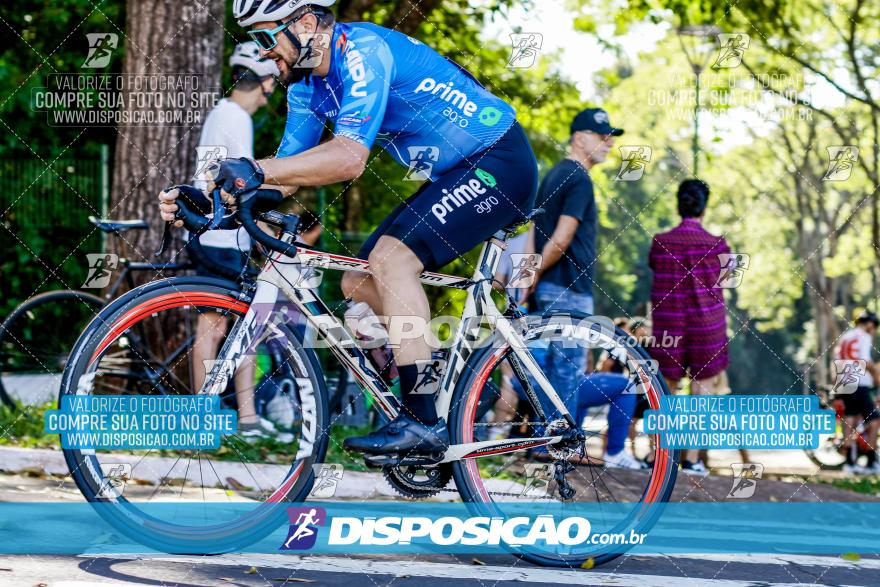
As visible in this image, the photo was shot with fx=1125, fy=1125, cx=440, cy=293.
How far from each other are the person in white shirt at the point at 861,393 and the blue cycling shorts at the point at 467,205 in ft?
30.6

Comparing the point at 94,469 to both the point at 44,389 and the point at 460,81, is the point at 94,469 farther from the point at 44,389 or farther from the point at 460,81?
the point at 44,389

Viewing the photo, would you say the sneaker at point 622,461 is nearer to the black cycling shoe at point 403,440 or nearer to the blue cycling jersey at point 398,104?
the black cycling shoe at point 403,440

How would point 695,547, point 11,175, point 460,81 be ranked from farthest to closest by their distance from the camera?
point 11,175 → point 695,547 → point 460,81

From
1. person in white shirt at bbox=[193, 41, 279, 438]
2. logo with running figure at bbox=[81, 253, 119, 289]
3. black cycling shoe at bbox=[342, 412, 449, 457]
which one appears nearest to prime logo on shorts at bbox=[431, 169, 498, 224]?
black cycling shoe at bbox=[342, 412, 449, 457]

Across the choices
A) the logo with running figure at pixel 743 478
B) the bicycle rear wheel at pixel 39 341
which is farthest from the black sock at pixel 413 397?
the bicycle rear wheel at pixel 39 341

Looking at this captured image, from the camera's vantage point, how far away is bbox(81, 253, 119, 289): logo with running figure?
6.68 metres

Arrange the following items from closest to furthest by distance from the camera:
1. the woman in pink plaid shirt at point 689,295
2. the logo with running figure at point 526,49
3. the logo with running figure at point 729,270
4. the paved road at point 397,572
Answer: the paved road at point 397,572 → the logo with running figure at point 526,49 → the logo with running figure at point 729,270 → the woman in pink plaid shirt at point 689,295

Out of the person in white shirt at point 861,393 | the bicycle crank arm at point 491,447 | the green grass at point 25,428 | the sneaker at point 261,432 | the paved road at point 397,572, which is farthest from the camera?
the person in white shirt at point 861,393

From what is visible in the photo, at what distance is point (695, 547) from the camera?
517cm

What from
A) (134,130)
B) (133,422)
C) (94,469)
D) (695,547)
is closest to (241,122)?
(134,130)

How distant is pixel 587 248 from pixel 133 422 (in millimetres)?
3411

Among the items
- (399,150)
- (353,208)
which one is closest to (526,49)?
(399,150)

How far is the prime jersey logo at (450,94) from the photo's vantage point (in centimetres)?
426

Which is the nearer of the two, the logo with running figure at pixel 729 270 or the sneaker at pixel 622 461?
the sneaker at pixel 622 461
